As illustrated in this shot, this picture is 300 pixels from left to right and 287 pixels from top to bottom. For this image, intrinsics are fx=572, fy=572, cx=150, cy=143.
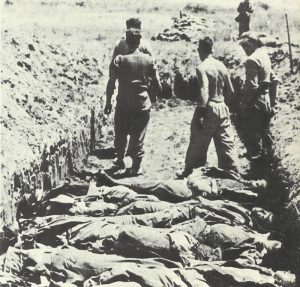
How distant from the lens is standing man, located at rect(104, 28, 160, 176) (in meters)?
6.31

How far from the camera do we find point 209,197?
527cm

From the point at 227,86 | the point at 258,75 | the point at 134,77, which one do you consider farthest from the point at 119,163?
the point at 258,75

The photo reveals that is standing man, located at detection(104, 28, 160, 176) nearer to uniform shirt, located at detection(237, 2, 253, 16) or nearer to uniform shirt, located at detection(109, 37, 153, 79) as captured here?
uniform shirt, located at detection(109, 37, 153, 79)

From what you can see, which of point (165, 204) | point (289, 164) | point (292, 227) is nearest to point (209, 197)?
point (165, 204)

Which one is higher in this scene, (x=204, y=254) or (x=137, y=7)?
(x=137, y=7)

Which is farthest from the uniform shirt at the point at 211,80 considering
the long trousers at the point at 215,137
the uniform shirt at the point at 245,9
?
the uniform shirt at the point at 245,9

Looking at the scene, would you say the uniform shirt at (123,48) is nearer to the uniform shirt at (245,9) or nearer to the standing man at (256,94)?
the standing man at (256,94)

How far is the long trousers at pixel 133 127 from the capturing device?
6.52 meters

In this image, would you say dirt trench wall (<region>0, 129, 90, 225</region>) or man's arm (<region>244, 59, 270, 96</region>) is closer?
dirt trench wall (<region>0, 129, 90, 225</region>)

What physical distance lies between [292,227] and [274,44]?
22.1 feet

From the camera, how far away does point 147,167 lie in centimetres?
732

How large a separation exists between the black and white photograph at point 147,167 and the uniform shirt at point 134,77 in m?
0.02

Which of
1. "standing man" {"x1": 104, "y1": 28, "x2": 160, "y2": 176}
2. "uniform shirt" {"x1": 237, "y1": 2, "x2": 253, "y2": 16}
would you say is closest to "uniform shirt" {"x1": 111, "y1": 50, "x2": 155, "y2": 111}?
"standing man" {"x1": 104, "y1": 28, "x2": 160, "y2": 176}

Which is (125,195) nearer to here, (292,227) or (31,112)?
(292,227)
